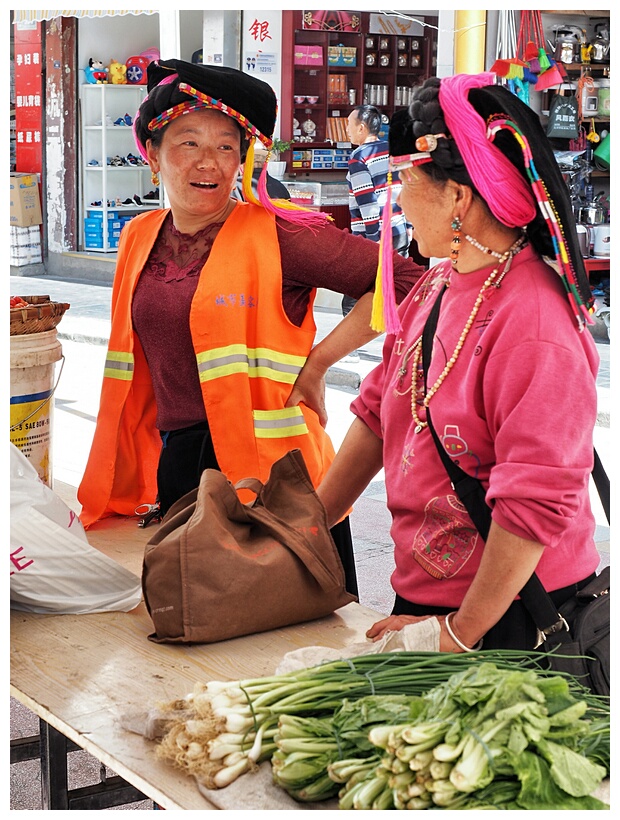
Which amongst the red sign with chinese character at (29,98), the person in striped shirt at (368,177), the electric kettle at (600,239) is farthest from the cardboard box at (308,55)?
the electric kettle at (600,239)

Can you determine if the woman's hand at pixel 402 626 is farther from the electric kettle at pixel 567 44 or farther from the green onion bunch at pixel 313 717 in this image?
the electric kettle at pixel 567 44

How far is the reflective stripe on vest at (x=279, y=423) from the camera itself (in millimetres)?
2566

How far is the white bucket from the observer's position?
2475mm

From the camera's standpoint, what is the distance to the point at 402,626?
1.88m

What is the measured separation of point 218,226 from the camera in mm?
2613

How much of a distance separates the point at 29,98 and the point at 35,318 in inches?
523

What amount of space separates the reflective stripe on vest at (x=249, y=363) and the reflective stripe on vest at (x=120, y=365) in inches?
8.8

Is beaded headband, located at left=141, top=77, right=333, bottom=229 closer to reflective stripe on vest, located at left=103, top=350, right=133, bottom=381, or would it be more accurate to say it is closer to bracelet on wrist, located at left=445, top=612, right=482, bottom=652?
reflective stripe on vest, located at left=103, top=350, right=133, bottom=381

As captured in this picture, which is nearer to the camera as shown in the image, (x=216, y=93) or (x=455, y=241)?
(x=455, y=241)

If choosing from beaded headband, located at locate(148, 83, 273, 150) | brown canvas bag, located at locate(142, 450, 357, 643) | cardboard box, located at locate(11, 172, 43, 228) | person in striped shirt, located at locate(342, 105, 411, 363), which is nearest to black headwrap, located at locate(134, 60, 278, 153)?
beaded headband, located at locate(148, 83, 273, 150)

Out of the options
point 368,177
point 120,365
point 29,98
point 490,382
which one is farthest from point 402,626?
point 29,98

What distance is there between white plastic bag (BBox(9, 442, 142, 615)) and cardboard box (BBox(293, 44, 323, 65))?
1140 cm

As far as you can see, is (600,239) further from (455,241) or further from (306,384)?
(455,241)
